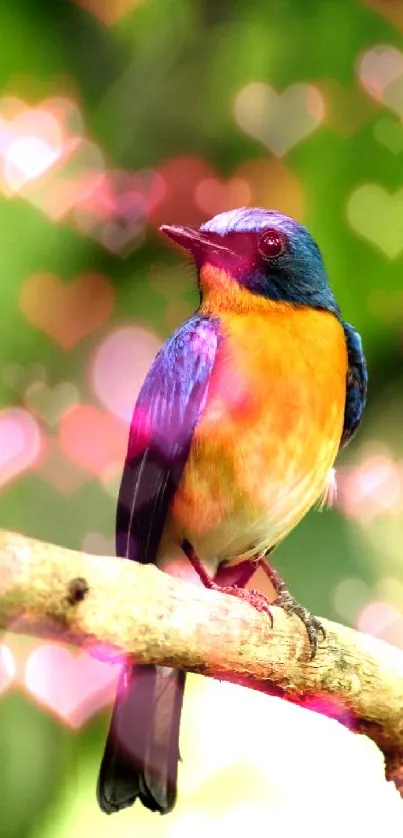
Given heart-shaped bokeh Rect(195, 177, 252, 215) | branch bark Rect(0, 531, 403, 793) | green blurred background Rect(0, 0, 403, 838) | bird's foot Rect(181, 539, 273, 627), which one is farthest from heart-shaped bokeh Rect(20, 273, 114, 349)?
branch bark Rect(0, 531, 403, 793)

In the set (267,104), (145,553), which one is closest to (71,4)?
(267,104)

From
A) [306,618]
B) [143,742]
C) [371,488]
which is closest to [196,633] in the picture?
[306,618]

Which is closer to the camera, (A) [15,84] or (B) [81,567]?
(B) [81,567]

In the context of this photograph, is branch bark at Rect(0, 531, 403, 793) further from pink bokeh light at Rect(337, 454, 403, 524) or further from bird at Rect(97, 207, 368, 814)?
pink bokeh light at Rect(337, 454, 403, 524)

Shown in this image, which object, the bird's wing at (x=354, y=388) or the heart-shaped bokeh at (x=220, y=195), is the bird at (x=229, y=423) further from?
the heart-shaped bokeh at (x=220, y=195)

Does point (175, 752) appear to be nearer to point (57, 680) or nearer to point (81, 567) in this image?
point (57, 680)

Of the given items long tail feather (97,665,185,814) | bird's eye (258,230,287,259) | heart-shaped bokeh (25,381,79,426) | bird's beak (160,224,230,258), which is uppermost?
bird's eye (258,230,287,259)
